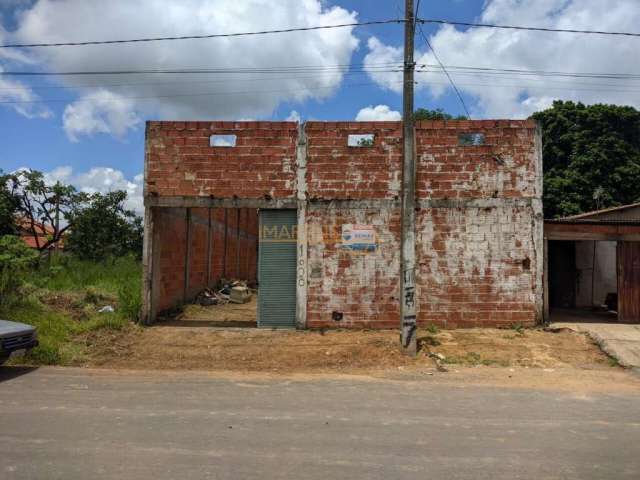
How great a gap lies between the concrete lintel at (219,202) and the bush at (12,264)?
305cm

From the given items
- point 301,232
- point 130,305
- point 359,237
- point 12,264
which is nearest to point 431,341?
point 359,237

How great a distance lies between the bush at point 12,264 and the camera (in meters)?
10.8

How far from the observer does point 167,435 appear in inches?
188

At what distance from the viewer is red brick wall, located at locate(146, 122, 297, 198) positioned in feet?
36.9

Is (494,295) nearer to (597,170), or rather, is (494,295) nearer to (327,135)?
(327,135)

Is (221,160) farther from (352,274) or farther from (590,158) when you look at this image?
(590,158)

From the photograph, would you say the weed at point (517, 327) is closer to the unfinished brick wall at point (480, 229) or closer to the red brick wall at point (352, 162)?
the unfinished brick wall at point (480, 229)

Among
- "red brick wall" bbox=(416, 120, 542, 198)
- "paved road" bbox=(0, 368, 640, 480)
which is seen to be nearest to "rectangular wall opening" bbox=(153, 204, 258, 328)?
"paved road" bbox=(0, 368, 640, 480)

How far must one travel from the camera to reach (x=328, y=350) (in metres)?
9.34

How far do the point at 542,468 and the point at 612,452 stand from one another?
0.87m

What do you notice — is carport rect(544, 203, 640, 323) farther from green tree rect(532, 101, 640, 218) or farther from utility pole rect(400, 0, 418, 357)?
green tree rect(532, 101, 640, 218)

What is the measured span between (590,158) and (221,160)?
22276 mm

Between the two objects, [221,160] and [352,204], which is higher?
[221,160]

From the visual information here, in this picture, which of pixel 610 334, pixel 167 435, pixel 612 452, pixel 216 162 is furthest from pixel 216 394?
pixel 610 334
